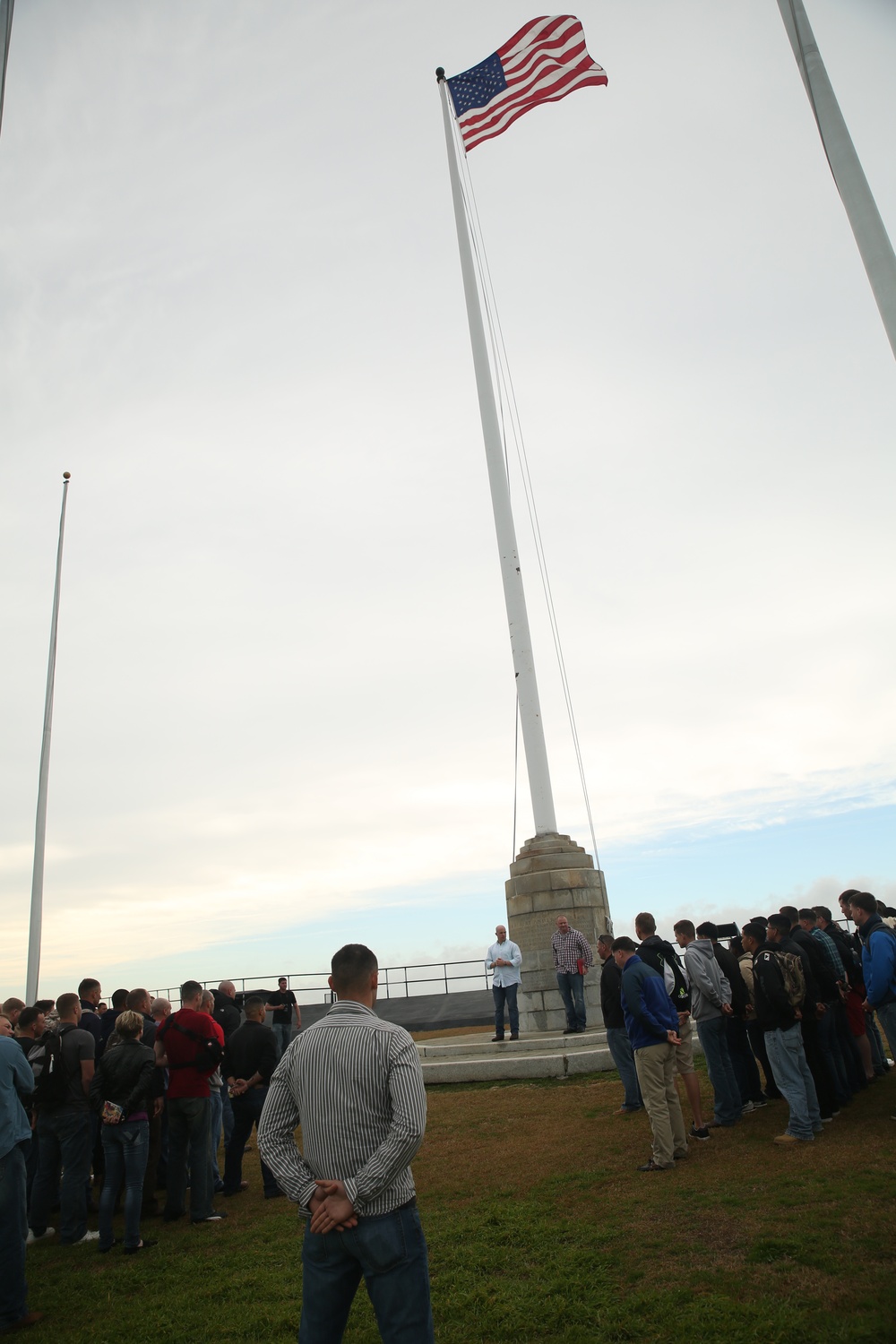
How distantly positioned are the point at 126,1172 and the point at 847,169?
10622 millimetres

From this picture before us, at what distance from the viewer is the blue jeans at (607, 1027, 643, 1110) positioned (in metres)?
9.77

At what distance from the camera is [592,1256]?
5.93 metres

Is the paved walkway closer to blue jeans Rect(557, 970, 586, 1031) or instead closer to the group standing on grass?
blue jeans Rect(557, 970, 586, 1031)

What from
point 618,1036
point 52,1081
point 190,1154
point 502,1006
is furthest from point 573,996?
point 52,1081

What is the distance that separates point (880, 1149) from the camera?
740 centimetres

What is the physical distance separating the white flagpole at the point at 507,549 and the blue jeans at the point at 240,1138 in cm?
893

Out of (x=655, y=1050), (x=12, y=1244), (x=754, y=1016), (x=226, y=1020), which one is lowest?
(x=12, y=1244)

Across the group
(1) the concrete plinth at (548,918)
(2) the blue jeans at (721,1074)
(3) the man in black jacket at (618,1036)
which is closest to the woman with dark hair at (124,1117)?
(3) the man in black jacket at (618,1036)

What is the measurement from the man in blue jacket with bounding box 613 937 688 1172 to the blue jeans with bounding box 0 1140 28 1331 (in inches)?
199

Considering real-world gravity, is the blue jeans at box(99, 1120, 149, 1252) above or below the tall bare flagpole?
below

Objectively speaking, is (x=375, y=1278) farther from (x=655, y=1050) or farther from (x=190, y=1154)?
(x=190, y=1154)

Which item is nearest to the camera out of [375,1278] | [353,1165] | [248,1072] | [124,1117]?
[375,1278]

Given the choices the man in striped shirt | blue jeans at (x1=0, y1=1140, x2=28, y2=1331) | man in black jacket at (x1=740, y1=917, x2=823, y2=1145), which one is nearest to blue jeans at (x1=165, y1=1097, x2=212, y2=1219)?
blue jeans at (x1=0, y1=1140, x2=28, y2=1331)

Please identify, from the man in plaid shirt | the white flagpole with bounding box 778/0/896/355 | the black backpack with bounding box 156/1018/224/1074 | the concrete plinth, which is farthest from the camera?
the concrete plinth
